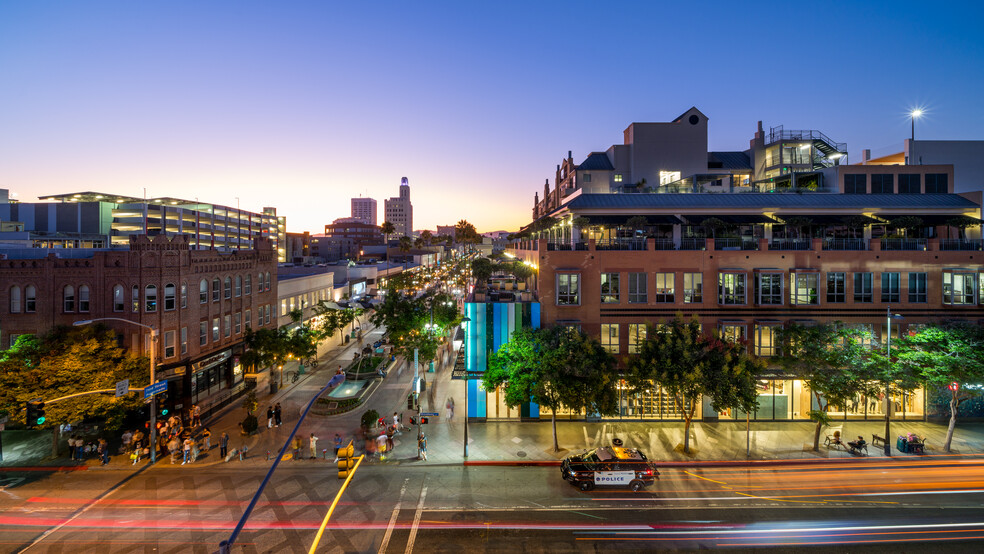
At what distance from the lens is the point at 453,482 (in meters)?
21.9

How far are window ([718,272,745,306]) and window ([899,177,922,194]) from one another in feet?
73.8

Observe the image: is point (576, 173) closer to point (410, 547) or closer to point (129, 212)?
point (410, 547)

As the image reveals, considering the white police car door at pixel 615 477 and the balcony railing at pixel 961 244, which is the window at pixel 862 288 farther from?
the white police car door at pixel 615 477

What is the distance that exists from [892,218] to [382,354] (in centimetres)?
5009

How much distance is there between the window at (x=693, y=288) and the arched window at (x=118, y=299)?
42720 millimetres

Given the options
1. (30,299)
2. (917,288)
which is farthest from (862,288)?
(30,299)

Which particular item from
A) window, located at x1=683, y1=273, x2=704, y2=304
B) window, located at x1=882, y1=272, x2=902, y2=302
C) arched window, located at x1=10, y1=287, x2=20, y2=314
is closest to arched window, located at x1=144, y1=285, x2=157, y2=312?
arched window, located at x1=10, y1=287, x2=20, y2=314

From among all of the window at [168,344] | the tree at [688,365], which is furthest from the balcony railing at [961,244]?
the window at [168,344]

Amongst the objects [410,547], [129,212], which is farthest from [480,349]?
[129,212]

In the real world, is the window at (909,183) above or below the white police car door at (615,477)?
above

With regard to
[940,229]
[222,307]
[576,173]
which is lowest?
[222,307]

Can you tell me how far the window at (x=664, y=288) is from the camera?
3028 centimetres

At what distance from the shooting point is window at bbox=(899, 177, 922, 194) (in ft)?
121

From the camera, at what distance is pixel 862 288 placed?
1197 inches
